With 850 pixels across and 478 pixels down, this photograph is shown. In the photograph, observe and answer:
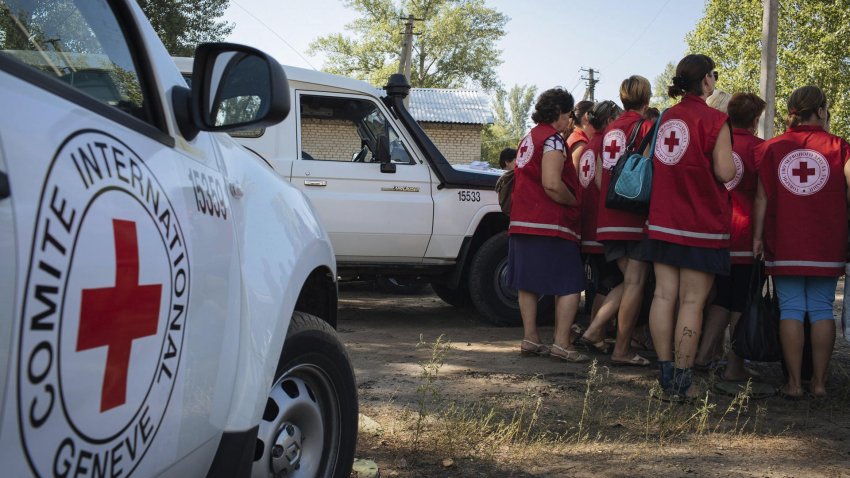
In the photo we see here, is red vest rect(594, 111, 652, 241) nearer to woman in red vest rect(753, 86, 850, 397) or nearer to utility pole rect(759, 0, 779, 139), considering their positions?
woman in red vest rect(753, 86, 850, 397)

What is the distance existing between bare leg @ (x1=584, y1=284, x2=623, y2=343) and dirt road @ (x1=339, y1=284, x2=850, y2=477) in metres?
0.18

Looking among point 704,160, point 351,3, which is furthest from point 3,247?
point 351,3

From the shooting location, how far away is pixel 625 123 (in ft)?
18.1

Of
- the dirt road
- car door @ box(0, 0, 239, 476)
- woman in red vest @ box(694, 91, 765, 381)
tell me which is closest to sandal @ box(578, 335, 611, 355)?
the dirt road

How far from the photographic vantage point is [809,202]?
4.73 metres

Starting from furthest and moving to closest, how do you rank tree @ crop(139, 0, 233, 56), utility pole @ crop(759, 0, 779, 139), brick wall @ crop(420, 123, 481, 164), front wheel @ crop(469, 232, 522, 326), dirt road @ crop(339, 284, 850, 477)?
1. brick wall @ crop(420, 123, 481, 164)
2. tree @ crop(139, 0, 233, 56)
3. utility pole @ crop(759, 0, 779, 139)
4. front wheel @ crop(469, 232, 522, 326)
5. dirt road @ crop(339, 284, 850, 477)

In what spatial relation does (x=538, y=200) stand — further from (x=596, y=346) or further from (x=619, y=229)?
(x=596, y=346)

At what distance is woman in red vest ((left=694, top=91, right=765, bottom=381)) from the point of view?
518 centimetres

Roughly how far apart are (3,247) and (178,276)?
559 millimetres

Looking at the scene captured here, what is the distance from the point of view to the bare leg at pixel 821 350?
4.80 m

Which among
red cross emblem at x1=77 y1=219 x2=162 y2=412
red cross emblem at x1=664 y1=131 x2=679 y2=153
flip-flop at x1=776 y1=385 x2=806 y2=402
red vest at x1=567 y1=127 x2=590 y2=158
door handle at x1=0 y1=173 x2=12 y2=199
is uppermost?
red vest at x1=567 y1=127 x2=590 y2=158

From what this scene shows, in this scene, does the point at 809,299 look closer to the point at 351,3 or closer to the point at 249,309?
the point at 249,309

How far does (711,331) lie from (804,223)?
1.09m

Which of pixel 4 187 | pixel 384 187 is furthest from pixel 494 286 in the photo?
pixel 4 187
